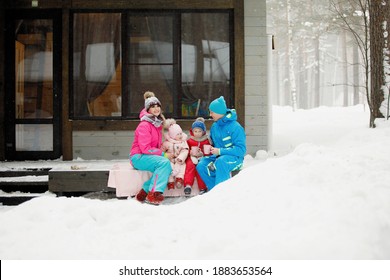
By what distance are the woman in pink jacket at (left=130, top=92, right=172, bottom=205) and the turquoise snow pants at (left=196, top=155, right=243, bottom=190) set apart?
41 cm

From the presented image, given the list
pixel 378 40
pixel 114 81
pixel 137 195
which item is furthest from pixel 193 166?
pixel 378 40

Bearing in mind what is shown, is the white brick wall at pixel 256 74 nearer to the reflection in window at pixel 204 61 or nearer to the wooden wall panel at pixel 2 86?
the reflection in window at pixel 204 61

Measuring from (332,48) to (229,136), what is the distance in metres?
49.9

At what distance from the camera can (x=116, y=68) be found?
27.8 ft

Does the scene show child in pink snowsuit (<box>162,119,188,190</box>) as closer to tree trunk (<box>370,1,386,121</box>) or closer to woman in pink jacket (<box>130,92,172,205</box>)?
woman in pink jacket (<box>130,92,172,205</box>)

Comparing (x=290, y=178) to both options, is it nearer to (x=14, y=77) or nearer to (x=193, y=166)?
(x=193, y=166)

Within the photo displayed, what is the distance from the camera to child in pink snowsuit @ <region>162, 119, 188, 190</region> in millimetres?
5656

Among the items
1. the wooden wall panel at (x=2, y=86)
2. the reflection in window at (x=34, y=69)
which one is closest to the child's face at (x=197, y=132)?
the reflection in window at (x=34, y=69)

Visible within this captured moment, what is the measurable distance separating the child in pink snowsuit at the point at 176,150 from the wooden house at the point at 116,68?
97.8 inches

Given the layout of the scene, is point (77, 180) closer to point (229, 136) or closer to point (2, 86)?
point (229, 136)

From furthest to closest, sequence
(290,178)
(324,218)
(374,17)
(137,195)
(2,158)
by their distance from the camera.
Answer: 1. (2,158)
2. (374,17)
3. (137,195)
4. (290,178)
5. (324,218)

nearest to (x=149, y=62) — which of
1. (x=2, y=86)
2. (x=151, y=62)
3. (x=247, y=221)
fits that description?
(x=151, y=62)

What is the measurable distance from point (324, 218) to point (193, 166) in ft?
9.23

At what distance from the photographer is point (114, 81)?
8.46 meters
